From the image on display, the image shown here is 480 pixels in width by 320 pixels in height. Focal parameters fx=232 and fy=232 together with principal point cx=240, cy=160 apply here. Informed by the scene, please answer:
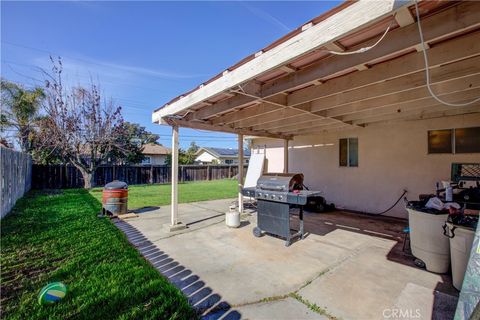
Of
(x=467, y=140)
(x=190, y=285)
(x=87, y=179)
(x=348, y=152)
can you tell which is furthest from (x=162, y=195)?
(x=467, y=140)

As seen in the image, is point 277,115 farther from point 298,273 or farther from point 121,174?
point 121,174

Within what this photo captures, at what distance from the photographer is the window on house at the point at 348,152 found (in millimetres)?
7183

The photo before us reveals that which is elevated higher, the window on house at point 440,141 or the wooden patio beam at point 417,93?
the wooden patio beam at point 417,93

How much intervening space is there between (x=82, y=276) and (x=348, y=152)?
23.6 feet

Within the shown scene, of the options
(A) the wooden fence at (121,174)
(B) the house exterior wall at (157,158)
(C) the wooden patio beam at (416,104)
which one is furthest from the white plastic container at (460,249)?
(B) the house exterior wall at (157,158)

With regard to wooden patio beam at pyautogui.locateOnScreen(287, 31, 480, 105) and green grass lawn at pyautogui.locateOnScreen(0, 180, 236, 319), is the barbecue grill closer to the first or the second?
wooden patio beam at pyautogui.locateOnScreen(287, 31, 480, 105)

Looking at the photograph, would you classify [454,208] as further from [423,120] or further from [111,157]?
[111,157]

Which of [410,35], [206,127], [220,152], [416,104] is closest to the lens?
[410,35]

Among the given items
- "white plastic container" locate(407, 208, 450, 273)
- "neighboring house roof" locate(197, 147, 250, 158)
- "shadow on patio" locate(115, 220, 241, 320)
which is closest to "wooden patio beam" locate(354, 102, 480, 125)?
"white plastic container" locate(407, 208, 450, 273)

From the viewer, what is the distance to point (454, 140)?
5.40 metres

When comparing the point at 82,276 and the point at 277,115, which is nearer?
the point at 82,276

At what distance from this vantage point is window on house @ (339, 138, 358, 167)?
718 centimetres

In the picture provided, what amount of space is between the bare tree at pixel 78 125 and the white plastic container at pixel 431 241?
46.9 ft

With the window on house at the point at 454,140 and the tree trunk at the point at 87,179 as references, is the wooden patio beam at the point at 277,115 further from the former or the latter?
the tree trunk at the point at 87,179
